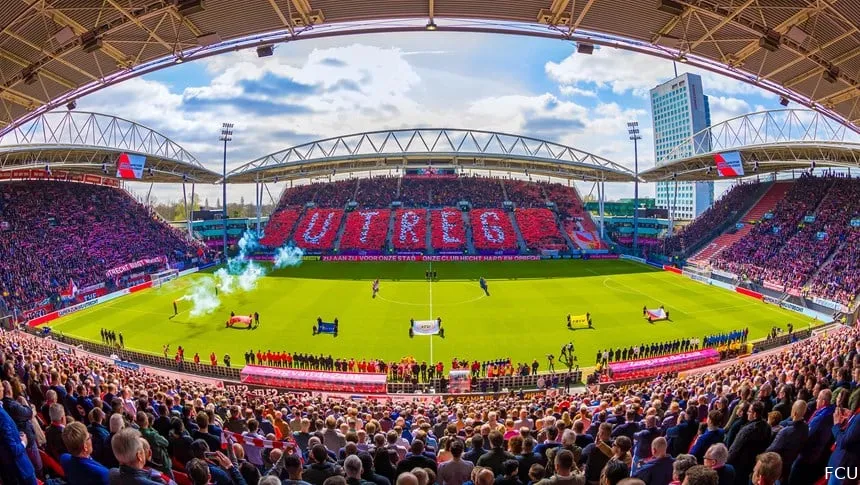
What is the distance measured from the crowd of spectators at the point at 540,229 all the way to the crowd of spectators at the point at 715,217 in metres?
14.4

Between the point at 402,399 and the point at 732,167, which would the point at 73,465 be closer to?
the point at 402,399

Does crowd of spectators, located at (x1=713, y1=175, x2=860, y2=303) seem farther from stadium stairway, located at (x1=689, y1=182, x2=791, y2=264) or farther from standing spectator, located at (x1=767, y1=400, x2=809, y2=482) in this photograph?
standing spectator, located at (x1=767, y1=400, x2=809, y2=482)

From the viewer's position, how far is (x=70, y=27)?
13.9 metres

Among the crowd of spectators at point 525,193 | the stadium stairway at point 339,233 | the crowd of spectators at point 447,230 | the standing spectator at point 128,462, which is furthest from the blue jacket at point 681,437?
the crowd of spectators at point 525,193

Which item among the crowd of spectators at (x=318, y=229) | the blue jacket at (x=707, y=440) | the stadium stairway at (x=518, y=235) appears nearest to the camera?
the blue jacket at (x=707, y=440)

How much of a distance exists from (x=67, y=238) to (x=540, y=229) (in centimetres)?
5787

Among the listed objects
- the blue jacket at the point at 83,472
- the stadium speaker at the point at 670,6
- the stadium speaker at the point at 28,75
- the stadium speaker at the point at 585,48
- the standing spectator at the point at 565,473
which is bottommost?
the standing spectator at the point at 565,473

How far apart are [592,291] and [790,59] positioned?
2562 cm

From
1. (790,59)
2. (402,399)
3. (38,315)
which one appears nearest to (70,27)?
(402,399)

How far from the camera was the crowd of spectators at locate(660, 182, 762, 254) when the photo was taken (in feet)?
196

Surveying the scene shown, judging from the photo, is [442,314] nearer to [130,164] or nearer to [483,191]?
[130,164]

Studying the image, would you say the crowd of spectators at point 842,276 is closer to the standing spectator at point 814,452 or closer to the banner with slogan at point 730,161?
the banner with slogan at point 730,161

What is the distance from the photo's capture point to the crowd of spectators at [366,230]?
207 ft

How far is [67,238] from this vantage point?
46.0m
